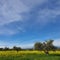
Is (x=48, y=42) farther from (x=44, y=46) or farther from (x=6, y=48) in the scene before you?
(x=6, y=48)

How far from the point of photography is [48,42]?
80.3 m

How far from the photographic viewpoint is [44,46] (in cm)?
8069

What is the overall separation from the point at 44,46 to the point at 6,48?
39118 mm

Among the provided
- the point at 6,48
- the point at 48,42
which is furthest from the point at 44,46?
the point at 6,48

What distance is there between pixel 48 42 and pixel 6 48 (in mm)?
40501

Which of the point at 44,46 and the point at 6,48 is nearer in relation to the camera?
the point at 44,46

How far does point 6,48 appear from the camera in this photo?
114m

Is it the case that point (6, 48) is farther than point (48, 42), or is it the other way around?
point (6, 48)

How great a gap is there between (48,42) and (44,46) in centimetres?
239
